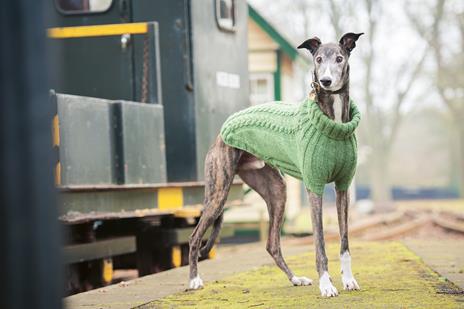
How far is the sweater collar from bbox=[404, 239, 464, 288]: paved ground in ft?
3.75

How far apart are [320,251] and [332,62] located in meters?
1.12

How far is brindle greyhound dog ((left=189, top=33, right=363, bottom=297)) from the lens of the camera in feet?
19.6

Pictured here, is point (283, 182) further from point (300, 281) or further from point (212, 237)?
point (300, 281)

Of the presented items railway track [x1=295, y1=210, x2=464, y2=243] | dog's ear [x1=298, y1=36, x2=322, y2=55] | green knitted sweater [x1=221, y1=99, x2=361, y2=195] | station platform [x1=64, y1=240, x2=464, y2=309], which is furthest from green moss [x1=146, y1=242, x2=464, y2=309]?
railway track [x1=295, y1=210, x2=464, y2=243]

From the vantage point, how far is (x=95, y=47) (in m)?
9.61

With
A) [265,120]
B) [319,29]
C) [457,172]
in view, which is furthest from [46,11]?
[457,172]

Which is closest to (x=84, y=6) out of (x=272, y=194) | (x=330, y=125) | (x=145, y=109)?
(x=145, y=109)

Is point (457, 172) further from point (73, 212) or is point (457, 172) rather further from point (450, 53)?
point (73, 212)

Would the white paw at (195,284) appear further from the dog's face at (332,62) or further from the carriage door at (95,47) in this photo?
the carriage door at (95,47)

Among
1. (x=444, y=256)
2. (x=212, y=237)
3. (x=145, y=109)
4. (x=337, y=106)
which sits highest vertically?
(x=145, y=109)

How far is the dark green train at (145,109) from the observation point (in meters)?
8.12

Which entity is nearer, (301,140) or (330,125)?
(330,125)

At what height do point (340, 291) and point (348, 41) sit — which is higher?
point (348, 41)

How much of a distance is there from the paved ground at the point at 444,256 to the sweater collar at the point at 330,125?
3.75 feet
